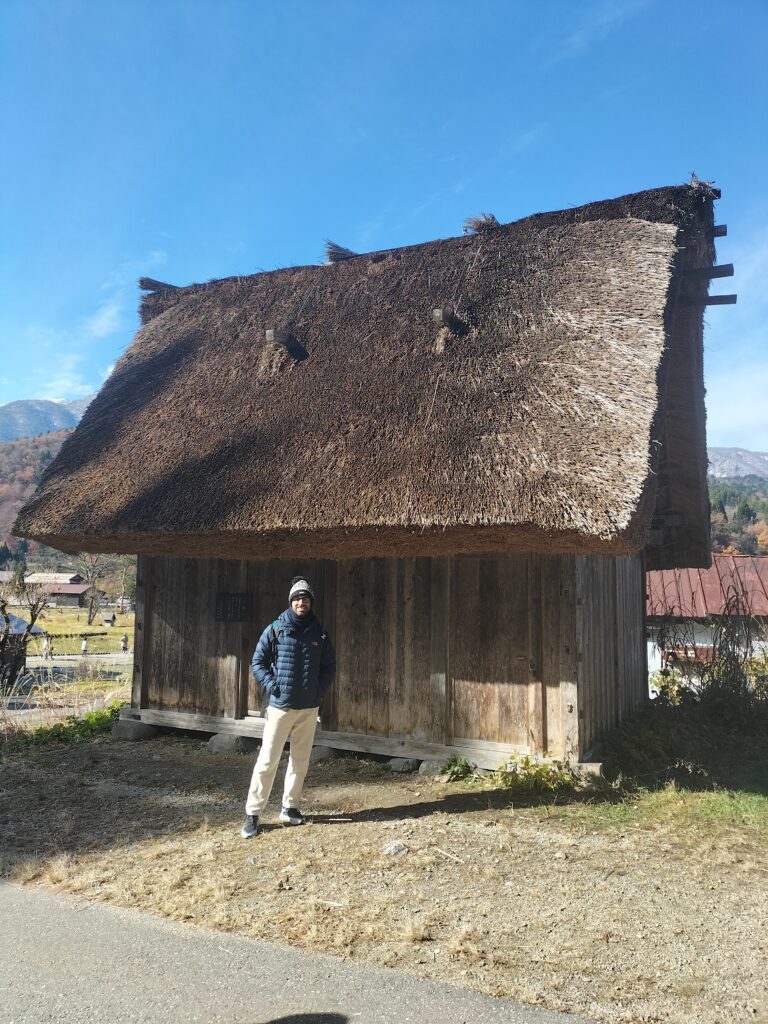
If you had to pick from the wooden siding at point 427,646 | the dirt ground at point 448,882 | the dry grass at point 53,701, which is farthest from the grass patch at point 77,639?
the dirt ground at point 448,882

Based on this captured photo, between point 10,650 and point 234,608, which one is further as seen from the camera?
point 10,650

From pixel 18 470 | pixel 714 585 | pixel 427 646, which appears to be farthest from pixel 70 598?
pixel 18 470

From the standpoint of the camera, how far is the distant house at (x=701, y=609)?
378 inches

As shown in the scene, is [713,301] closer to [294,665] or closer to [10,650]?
[294,665]

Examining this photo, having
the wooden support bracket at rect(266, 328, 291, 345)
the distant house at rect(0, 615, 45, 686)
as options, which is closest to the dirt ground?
the distant house at rect(0, 615, 45, 686)

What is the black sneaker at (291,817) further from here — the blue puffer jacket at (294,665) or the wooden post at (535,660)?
the wooden post at (535,660)

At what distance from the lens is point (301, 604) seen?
5.18m

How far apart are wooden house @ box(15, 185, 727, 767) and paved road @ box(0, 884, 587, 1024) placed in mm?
3187

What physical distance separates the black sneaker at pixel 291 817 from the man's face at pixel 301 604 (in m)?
1.45

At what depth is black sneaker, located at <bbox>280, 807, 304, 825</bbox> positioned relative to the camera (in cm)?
512

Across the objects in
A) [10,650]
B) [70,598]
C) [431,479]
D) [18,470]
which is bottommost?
[10,650]

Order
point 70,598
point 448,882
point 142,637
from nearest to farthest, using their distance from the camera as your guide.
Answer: point 448,882
point 142,637
point 70,598

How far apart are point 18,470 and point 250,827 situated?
435 feet

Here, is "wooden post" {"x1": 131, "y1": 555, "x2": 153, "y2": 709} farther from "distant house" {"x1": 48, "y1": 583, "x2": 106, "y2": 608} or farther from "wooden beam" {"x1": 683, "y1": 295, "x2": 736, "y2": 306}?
"distant house" {"x1": 48, "y1": 583, "x2": 106, "y2": 608}
